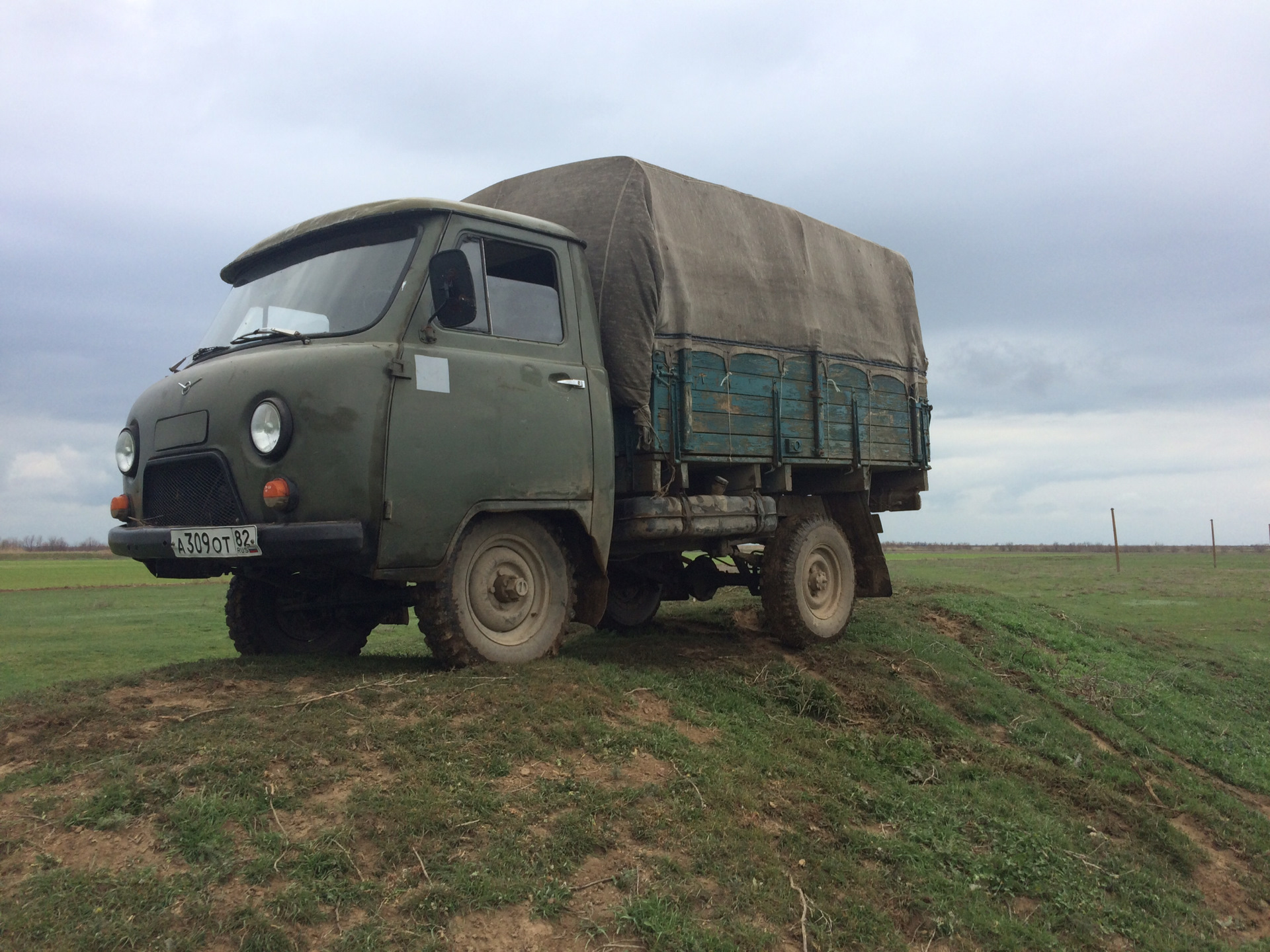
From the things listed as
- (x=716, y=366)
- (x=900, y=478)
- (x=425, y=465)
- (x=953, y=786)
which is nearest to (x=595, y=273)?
(x=716, y=366)

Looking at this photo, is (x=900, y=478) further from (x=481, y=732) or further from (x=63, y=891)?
(x=63, y=891)

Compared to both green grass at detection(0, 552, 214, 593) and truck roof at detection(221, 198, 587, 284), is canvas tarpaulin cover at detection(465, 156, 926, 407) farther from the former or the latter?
green grass at detection(0, 552, 214, 593)

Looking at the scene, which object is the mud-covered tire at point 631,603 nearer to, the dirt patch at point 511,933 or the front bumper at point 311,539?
the front bumper at point 311,539

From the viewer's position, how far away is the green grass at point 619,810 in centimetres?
375

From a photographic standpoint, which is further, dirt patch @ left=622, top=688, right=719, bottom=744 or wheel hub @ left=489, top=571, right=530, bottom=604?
wheel hub @ left=489, top=571, right=530, bottom=604

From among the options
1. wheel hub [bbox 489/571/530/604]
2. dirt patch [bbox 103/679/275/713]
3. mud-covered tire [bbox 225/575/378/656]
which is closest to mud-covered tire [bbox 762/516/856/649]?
wheel hub [bbox 489/571/530/604]

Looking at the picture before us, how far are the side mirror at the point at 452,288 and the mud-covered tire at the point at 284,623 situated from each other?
2.34m

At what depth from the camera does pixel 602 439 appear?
6.87 meters

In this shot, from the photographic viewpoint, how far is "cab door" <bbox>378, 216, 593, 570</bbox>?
5656mm

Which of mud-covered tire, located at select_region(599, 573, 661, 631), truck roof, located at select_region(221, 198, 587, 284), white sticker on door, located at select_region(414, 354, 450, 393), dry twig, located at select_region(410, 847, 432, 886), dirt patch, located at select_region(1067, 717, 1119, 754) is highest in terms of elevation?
truck roof, located at select_region(221, 198, 587, 284)

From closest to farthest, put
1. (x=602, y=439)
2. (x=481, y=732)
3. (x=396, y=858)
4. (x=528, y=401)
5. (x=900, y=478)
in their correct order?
(x=396, y=858) < (x=481, y=732) < (x=528, y=401) < (x=602, y=439) < (x=900, y=478)

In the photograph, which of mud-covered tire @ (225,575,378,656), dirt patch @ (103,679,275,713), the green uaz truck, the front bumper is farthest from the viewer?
mud-covered tire @ (225,575,378,656)

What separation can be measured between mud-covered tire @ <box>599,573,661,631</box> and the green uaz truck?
1.92 feet

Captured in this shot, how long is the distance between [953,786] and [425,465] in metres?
4.05
